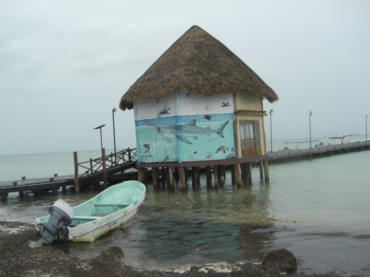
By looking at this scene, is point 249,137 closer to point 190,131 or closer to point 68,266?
point 190,131

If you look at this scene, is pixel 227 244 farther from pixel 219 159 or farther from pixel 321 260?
pixel 219 159

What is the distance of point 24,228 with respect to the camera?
11.1 meters

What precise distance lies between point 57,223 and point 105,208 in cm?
326

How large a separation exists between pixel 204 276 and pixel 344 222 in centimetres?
617

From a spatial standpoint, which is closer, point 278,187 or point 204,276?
point 204,276

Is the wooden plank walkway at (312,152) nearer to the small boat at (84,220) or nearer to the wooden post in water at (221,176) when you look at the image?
the wooden post in water at (221,176)

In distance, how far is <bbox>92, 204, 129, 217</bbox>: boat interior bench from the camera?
1195cm

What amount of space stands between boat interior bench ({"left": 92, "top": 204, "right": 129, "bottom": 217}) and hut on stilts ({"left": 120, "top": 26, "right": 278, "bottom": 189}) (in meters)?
5.06

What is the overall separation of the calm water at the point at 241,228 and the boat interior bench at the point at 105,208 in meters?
0.64

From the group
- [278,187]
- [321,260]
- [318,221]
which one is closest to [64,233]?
[321,260]

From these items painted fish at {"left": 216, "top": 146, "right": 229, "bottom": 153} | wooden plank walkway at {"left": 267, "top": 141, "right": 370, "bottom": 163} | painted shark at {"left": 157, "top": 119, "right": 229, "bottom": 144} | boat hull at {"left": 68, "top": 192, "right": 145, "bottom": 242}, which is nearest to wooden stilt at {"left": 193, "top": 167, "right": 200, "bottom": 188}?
painted fish at {"left": 216, "top": 146, "right": 229, "bottom": 153}

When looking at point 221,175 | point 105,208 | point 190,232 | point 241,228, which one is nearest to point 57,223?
point 105,208

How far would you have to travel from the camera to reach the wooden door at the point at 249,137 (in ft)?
56.7

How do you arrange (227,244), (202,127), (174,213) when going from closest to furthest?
(227,244) → (174,213) → (202,127)
